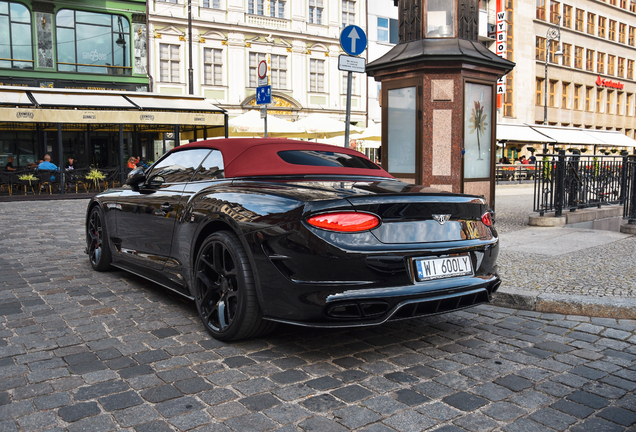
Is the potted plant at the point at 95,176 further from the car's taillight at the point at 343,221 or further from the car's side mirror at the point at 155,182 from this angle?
the car's taillight at the point at 343,221

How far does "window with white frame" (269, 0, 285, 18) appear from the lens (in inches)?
1389

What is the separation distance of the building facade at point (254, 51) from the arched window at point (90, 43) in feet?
7.30

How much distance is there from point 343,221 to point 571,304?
2.48 m

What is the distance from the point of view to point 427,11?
10.2m

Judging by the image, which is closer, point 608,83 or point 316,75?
point 316,75

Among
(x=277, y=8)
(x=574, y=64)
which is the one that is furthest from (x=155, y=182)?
(x=574, y=64)

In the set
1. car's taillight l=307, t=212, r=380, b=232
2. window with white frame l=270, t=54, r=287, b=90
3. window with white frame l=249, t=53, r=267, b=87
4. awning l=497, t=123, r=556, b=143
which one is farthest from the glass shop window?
window with white frame l=270, t=54, r=287, b=90

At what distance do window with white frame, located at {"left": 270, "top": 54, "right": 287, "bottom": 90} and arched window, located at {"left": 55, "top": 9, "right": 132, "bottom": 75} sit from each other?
31.5 ft

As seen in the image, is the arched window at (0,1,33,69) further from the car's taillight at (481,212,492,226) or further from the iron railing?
the car's taillight at (481,212,492,226)

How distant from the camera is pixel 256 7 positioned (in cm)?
3472

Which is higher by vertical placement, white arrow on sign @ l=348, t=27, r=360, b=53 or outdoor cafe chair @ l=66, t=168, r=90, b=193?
white arrow on sign @ l=348, t=27, r=360, b=53

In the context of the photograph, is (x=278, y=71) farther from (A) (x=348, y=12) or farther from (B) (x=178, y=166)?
(B) (x=178, y=166)

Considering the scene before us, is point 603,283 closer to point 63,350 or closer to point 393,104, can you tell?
point 63,350

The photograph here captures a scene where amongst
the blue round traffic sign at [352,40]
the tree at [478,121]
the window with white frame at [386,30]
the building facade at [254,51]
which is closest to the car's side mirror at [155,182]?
the blue round traffic sign at [352,40]
